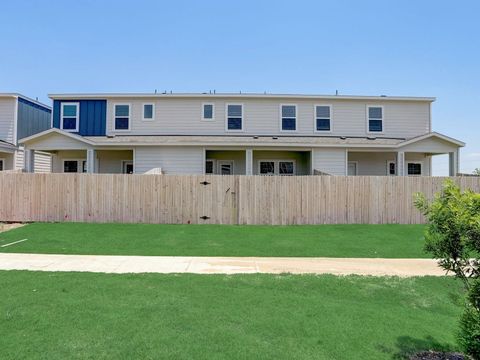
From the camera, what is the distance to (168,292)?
5.57 meters

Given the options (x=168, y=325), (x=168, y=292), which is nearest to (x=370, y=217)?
(x=168, y=292)

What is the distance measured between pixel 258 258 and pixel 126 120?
535 inches

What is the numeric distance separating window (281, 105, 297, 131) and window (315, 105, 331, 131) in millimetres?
1233

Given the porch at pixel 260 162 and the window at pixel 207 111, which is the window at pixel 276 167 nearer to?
the porch at pixel 260 162

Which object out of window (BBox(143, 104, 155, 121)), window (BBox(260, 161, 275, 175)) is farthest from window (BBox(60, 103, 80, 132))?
window (BBox(260, 161, 275, 175))

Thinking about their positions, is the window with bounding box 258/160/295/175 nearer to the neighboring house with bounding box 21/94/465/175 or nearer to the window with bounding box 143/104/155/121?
the neighboring house with bounding box 21/94/465/175

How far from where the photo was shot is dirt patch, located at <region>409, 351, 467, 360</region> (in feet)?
12.2

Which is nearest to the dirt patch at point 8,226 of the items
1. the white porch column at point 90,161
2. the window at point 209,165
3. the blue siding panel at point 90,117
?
the white porch column at point 90,161

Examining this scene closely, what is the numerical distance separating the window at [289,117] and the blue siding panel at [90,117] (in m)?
9.88

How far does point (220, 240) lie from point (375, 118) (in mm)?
13421

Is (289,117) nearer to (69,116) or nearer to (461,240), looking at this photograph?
(69,116)

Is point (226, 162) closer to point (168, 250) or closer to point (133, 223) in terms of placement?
point (133, 223)

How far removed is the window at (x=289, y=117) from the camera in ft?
63.2

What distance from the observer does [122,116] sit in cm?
1911
